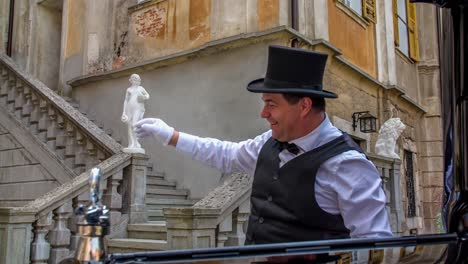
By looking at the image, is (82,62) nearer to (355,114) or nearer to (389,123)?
(355,114)

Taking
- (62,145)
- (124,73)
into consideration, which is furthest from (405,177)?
(62,145)

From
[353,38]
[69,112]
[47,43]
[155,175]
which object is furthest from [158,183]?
[47,43]

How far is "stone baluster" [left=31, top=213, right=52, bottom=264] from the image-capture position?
618 cm

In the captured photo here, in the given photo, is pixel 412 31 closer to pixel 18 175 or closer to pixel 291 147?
pixel 18 175

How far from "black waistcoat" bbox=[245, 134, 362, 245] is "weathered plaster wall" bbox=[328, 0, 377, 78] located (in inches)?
326

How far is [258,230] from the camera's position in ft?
7.35

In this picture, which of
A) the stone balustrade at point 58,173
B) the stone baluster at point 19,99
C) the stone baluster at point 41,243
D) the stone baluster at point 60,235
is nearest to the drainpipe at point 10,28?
the stone balustrade at point 58,173

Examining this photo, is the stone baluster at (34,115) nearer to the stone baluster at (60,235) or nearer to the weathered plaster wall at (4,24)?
the stone baluster at (60,235)

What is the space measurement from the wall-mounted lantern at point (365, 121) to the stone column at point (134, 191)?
4.90 meters

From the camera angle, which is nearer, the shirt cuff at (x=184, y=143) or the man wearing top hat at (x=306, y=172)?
the man wearing top hat at (x=306, y=172)

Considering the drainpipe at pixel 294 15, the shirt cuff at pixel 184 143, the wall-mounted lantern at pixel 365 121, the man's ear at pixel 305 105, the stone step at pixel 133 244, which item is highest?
the drainpipe at pixel 294 15

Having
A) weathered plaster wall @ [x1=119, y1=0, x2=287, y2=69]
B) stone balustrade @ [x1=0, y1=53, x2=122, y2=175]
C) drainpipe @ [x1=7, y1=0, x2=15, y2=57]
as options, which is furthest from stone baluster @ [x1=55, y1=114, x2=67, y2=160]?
drainpipe @ [x1=7, y1=0, x2=15, y2=57]

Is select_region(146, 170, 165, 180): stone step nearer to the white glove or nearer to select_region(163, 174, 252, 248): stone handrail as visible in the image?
select_region(163, 174, 252, 248): stone handrail

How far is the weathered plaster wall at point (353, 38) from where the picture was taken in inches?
404
